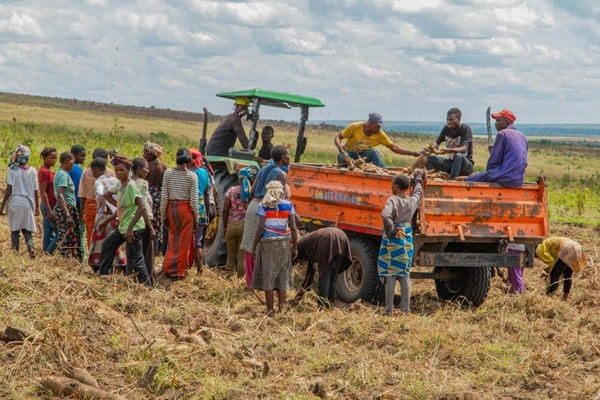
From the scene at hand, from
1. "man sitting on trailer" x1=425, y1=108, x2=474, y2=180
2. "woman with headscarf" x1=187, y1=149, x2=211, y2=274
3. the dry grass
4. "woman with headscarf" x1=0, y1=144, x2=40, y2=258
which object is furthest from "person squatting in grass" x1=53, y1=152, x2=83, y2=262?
"man sitting on trailer" x1=425, y1=108, x2=474, y2=180

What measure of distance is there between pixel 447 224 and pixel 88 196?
390 cm

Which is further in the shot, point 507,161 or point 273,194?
point 507,161

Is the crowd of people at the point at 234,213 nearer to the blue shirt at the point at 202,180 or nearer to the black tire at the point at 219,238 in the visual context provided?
the blue shirt at the point at 202,180

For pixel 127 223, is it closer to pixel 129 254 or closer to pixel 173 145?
pixel 129 254

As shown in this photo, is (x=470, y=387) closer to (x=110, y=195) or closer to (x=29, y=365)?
(x=29, y=365)

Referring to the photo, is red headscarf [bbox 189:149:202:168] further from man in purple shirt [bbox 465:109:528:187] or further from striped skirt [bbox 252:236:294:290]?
Result: man in purple shirt [bbox 465:109:528:187]

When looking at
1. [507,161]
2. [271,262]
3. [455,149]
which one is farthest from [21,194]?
[507,161]

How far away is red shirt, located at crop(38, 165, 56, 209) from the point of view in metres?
10.2

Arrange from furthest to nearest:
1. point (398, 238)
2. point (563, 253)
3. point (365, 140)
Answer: point (365, 140) < point (563, 253) < point (398, 238)

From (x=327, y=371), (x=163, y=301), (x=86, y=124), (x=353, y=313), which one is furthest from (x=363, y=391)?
(x=86, y=124)

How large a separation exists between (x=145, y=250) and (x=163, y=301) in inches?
42.3

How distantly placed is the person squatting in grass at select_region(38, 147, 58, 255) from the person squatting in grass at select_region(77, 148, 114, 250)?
0.36 m

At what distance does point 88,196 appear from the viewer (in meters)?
10.0

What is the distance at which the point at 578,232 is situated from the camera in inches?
645
